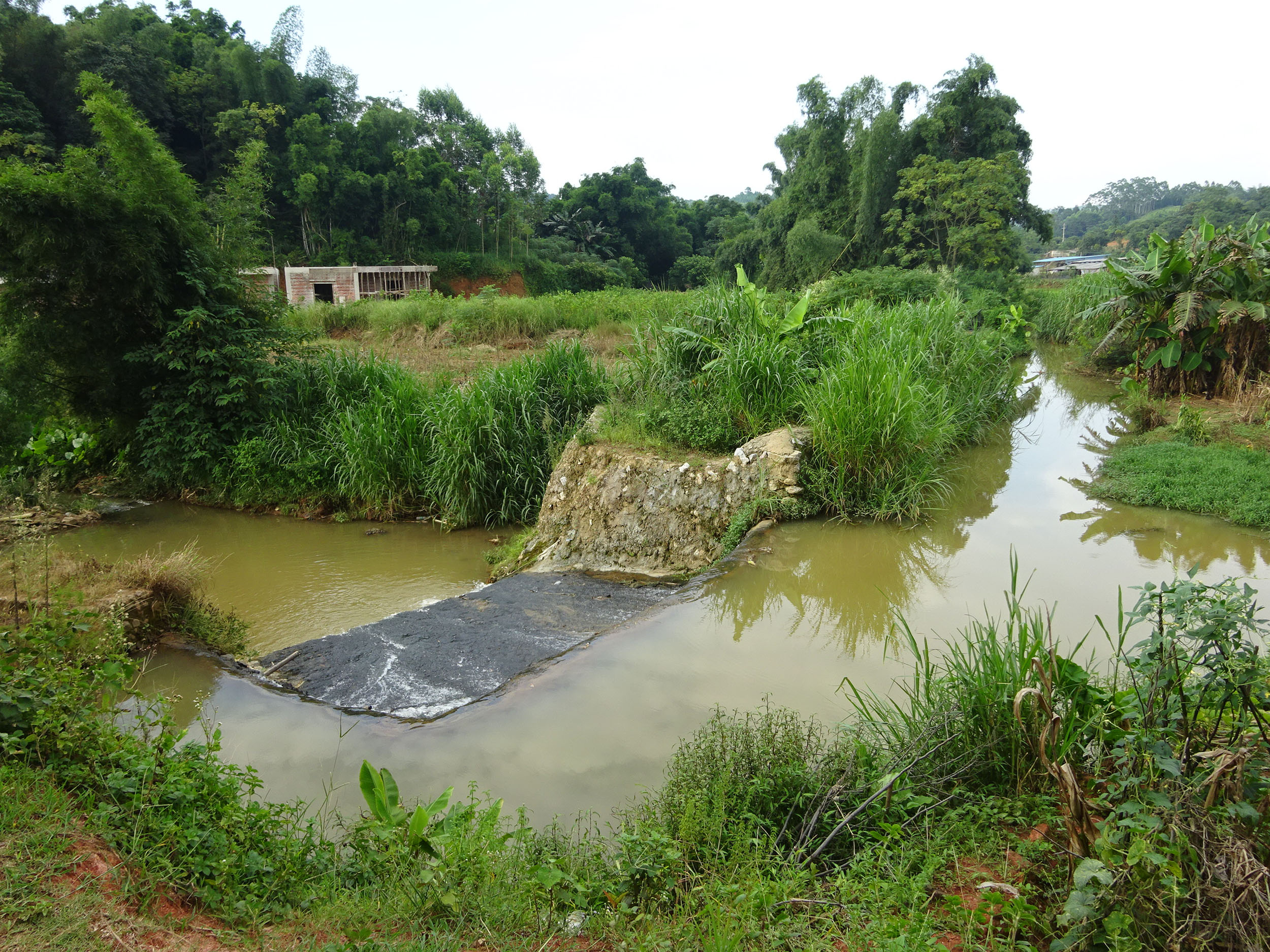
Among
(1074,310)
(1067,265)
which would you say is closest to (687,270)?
(1067,265)

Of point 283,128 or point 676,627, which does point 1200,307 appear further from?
point 283,128

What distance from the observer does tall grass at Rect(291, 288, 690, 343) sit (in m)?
16.4

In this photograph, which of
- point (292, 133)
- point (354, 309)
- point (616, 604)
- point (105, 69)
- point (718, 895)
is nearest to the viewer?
point (718, 895)

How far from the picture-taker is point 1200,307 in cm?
922

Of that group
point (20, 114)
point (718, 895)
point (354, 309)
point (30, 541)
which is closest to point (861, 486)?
point (718, 895)

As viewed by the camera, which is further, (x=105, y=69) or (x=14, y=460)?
(x=105, y=69)

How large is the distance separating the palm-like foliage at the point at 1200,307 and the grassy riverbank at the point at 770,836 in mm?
8702

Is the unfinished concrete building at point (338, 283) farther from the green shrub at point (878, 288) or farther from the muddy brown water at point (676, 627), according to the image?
the muddy brown water at point (676, 627)

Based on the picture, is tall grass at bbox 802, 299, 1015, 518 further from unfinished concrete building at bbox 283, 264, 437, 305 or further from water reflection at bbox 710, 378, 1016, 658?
unfinished concrete building at bbox 283, 264, 437, 305

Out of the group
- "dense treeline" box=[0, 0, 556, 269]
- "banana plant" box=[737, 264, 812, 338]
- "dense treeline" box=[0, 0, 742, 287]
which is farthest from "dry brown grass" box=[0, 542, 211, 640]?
"dense treeline" box=[0, 0, 556, 269]

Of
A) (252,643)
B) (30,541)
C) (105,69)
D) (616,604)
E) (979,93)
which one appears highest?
(105,69)

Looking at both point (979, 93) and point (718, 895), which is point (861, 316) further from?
point (979, 93)

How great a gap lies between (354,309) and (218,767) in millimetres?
17636

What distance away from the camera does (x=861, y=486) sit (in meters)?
6.64
